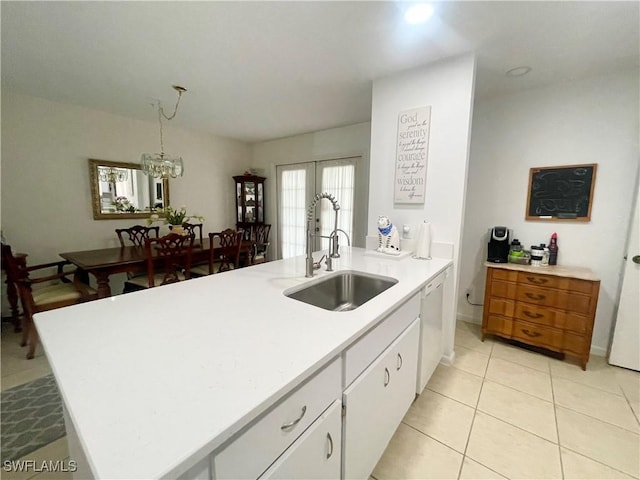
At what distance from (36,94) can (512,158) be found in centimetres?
472

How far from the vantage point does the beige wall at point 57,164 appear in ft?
8.53

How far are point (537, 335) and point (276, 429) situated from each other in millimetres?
2484

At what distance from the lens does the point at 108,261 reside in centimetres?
232

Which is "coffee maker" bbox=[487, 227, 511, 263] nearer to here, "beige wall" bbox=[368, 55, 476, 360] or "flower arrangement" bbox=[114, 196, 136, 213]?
"beige wall" bbox=[368, 55, 476, 360]

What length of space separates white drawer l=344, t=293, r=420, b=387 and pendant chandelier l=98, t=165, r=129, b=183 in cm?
369

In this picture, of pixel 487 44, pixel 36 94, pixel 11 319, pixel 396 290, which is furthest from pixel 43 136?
pixel 487 44

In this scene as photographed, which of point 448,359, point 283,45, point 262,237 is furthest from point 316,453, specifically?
point 262,237

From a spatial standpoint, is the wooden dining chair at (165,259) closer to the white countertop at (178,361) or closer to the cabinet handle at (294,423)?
the white countertop at (178,361)

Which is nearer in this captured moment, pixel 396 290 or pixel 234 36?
pixel 396 290

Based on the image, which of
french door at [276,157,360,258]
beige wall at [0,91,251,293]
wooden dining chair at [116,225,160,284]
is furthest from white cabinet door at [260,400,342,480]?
beige wall at [0,91,251,293]

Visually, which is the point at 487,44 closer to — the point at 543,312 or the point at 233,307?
the point at 543,312

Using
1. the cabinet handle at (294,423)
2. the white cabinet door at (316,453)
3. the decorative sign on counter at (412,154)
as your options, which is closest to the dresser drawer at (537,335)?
the decorative sign on counter at (412,154)

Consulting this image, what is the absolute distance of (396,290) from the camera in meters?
1.24

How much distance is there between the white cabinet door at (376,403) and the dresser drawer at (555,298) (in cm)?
140
